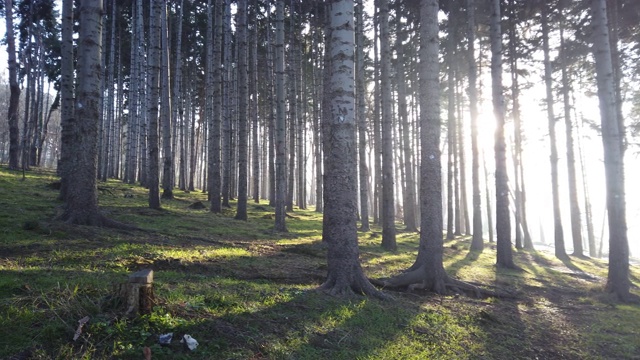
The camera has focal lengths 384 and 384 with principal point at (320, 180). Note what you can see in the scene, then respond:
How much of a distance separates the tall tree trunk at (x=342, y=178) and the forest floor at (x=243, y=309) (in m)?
0.44

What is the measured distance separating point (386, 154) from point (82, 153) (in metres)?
9.08

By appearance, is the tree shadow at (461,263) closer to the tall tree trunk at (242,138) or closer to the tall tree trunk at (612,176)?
the tall tree trunk at (612,176)

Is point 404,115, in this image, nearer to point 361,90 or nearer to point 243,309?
point 361,90

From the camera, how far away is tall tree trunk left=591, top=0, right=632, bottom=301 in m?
9.24

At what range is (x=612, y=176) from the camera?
9484 mm

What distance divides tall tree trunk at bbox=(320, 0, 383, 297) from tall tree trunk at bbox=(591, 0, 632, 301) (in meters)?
7.02

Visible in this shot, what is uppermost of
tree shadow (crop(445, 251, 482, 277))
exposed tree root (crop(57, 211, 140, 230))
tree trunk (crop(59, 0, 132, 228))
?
tree trunk (crop(59, 0, 132, 228))

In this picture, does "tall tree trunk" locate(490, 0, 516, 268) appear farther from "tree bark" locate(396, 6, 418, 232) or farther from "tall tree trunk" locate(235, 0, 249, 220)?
"tall tree trunk" locate(235, 0, 249, 220)

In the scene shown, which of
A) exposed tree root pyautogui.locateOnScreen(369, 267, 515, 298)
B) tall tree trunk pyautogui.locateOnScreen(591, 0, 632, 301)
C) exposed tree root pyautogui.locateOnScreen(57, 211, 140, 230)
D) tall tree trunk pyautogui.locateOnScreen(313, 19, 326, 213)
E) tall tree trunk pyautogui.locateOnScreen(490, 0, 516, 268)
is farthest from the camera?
tall tree trunk pyautogui.locateOnScreen(313, 19, 326, 213)

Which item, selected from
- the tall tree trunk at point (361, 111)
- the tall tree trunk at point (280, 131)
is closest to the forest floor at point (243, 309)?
the tall tree trunk at point (280, 131)

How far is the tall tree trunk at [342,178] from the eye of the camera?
5977mm

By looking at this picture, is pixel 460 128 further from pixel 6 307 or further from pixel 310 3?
pixel 6 307

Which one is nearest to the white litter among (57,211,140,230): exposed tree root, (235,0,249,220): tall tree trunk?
(57,211,140,230): exposed tree root

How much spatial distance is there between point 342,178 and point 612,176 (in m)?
7.68
